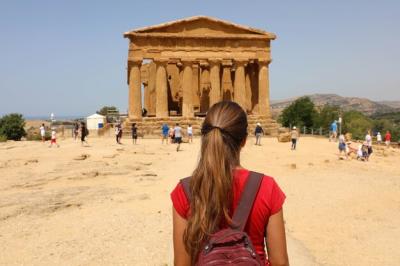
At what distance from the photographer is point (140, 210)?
440 inches

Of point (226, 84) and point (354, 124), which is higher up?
point (226, 84)

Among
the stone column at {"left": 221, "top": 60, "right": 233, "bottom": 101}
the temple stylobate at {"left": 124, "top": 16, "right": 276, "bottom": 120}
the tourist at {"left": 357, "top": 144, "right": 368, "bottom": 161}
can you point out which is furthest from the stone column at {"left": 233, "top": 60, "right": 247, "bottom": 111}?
the tourist at {"left": 357, "top": 144, "right": 368, "bottom": 161}

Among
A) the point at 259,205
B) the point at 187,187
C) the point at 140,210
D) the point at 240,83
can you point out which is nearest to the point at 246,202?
the point at 259,205

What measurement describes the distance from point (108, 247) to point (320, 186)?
10033 millimetres

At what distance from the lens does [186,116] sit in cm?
4072

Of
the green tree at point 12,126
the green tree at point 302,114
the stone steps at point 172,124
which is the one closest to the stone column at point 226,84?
the stone steps at point 172,124

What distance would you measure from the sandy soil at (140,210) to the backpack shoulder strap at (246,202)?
5.05 metres

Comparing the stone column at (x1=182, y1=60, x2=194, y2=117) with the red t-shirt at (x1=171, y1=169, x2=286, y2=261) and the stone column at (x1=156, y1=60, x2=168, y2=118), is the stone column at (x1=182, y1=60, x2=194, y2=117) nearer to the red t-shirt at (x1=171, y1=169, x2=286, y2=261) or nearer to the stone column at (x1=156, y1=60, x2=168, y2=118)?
the stone column at (x1=156, y1=60, x2=168, y2=118)

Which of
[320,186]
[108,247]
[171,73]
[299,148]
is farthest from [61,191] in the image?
[171,73]

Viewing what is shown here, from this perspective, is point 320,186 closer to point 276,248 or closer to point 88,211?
point 88,211

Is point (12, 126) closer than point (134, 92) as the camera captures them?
No

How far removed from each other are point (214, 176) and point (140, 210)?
885 centimetres

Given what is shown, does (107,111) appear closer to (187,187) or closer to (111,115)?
(111,115)

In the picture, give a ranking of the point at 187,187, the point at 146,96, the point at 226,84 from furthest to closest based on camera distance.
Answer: the point at 146,96, the point at 226,84, the point at 187,187
